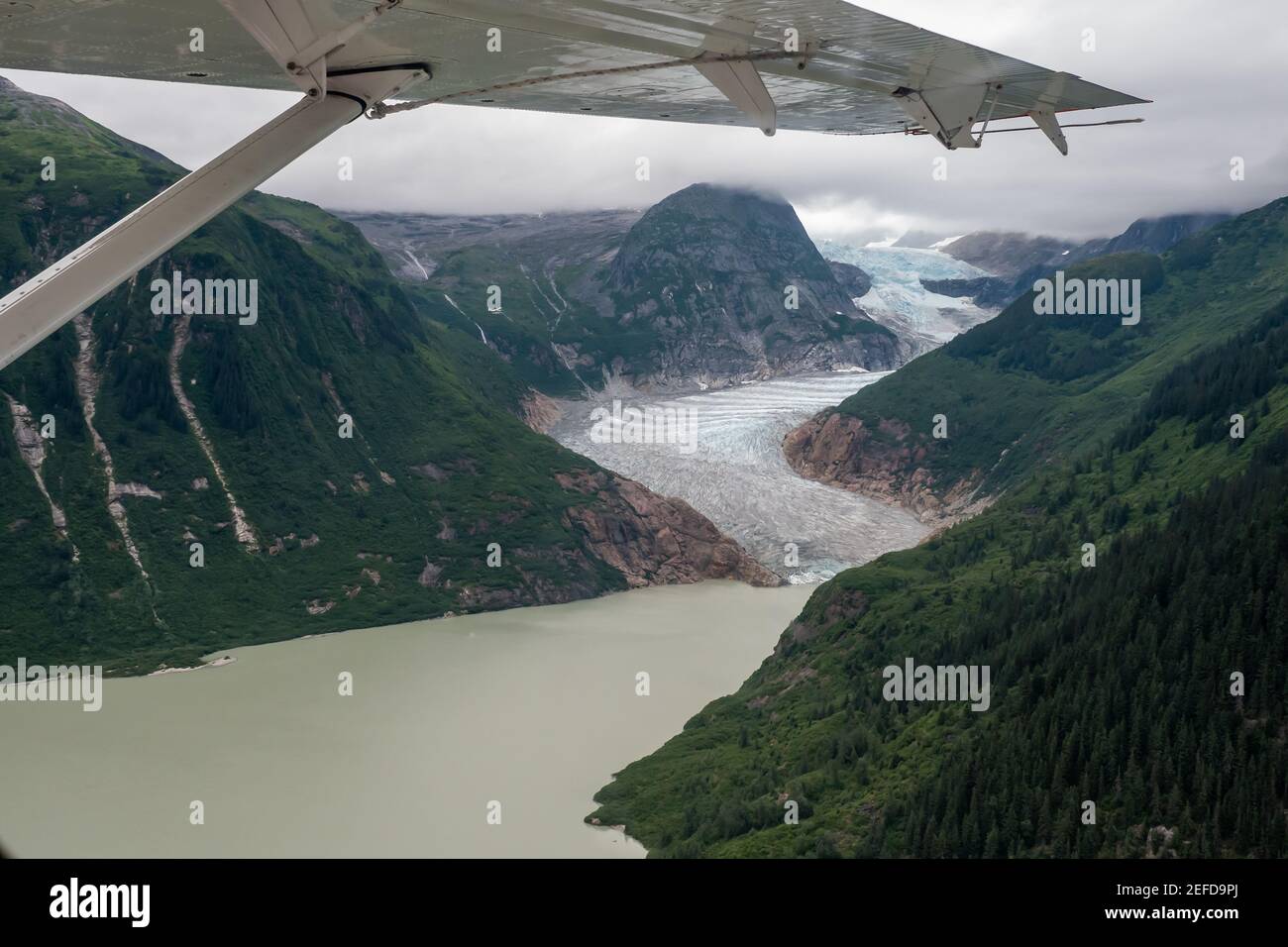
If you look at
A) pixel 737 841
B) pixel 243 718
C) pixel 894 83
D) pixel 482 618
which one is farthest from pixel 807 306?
pixel 894 83

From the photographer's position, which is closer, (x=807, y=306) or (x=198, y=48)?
(x=198, y=48)

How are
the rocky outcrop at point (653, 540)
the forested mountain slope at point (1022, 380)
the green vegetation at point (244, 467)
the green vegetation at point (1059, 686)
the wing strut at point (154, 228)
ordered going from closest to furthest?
the wing strut at point (154, 228) < the green vegetation at point (1059, 686) < the green vegetation at point (244, 467) < the rocky outcrop at point (653, 540) < the forested mountain slope at point (1022, 380)

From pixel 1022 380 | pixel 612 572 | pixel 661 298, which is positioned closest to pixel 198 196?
pixel 612 572

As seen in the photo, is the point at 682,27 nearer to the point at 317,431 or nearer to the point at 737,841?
the point at 737,841

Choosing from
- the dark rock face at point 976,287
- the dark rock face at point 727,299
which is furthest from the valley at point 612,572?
the dark rock face at point 976,287

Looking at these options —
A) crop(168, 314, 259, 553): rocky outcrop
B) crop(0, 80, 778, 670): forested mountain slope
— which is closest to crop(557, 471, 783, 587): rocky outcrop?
crop(0, 80, 778, 670): forested mountain slope

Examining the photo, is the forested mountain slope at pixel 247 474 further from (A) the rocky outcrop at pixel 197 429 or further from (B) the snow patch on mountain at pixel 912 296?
(B) the snow patch on mountain at pixel 912 296
